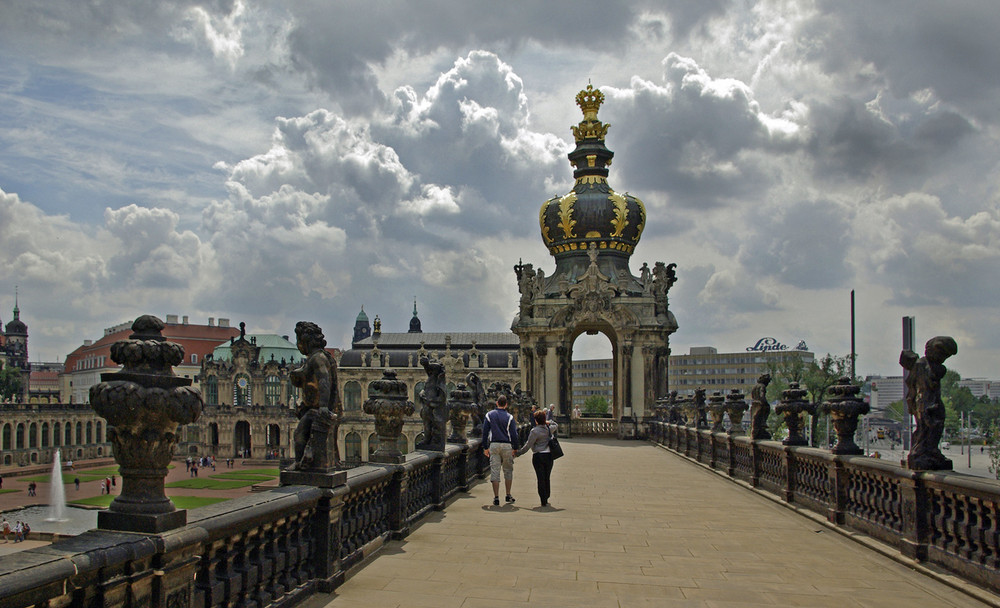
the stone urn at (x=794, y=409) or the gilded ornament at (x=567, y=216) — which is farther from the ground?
the gilded ornament at (x=567, y=216)

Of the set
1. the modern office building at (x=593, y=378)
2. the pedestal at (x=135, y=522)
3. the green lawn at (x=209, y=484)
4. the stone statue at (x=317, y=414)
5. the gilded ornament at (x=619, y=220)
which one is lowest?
the green lawn at (x=209, y=484)

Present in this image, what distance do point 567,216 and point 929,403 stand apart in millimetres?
32354

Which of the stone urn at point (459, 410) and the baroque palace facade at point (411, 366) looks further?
the baroque palace facade at point (411, 366)

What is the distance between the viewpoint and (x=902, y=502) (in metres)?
9.13

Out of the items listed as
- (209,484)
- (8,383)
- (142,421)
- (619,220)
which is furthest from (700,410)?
(8,383)

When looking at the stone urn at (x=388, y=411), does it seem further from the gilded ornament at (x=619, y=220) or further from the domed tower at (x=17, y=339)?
the domed tower at (x=17, y=339)

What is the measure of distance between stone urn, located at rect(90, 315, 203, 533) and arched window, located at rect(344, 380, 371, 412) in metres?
86.4

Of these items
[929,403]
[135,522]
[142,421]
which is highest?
[142,421]

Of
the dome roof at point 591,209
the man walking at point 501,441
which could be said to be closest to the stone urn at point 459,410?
the man walking at point 501,441

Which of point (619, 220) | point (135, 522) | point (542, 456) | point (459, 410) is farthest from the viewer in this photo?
point (619, 220)

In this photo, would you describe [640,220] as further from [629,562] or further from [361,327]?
[361,327]

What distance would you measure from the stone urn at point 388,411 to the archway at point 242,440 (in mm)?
92309

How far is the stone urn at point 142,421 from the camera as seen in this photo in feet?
15.4

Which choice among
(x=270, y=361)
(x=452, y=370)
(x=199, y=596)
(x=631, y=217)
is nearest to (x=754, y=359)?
(x=452, y=370)
